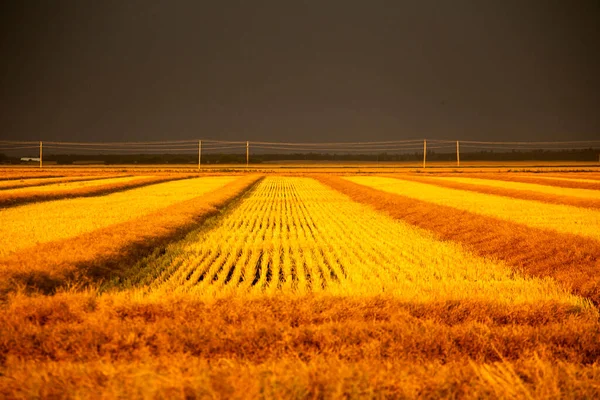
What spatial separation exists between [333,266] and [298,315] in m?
3.72

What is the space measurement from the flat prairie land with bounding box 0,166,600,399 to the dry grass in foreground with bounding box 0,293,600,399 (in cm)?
2

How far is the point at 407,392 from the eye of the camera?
411cm

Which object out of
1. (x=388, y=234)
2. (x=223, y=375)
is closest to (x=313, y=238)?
(x=388, y=234)

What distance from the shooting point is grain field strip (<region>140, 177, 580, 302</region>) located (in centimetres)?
762

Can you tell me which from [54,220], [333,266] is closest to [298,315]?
[333,266]

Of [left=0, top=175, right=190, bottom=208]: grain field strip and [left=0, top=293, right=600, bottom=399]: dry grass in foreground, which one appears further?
[left=0, top=175, right=190, bottom=208]: grain field strip

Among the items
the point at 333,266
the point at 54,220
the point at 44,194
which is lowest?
the point at 333,266

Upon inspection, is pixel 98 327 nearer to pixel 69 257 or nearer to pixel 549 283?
pixel 69 257

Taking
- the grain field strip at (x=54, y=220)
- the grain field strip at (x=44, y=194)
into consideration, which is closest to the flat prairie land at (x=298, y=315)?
the grain field strip at (x=54, y=220)

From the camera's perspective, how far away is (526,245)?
1150 cm

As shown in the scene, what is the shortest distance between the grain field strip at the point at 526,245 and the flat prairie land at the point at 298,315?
0.21 feet

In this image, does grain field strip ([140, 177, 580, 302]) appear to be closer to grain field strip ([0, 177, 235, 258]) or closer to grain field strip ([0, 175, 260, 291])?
grain field strip ([0, 175, 260, 291])

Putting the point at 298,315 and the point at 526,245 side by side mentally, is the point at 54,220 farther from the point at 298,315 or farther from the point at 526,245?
the point at 526,245

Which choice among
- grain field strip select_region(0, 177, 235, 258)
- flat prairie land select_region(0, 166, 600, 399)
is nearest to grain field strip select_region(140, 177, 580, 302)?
flat prairie land select_region(0, 166, 600, 399)
